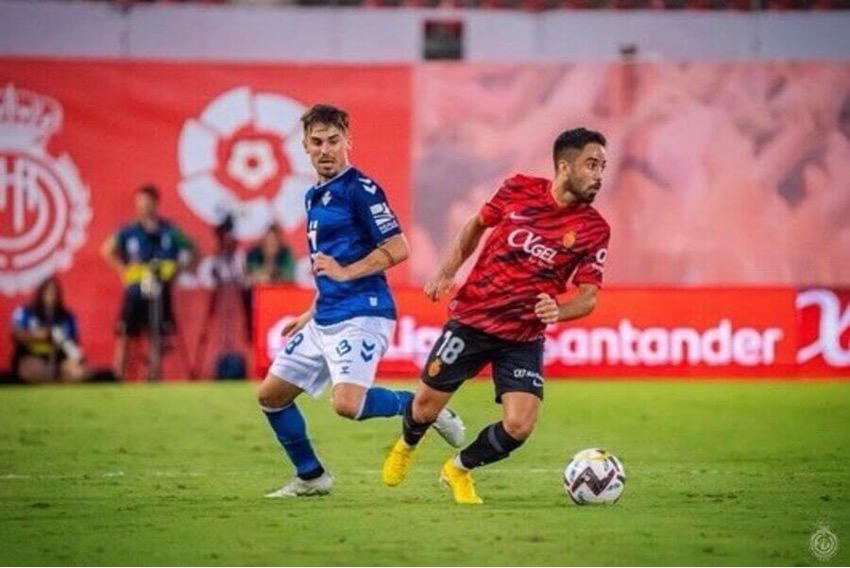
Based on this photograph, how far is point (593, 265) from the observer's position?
37.3ft

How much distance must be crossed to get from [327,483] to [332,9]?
559 inches

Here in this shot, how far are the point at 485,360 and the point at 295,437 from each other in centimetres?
123

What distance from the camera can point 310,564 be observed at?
920cm

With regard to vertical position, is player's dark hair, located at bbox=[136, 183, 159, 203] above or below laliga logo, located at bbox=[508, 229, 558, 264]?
below

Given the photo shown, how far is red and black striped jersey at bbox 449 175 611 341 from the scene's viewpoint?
37.4ft

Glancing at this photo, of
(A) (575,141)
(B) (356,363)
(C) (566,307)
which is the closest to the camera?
(C) (566,307)

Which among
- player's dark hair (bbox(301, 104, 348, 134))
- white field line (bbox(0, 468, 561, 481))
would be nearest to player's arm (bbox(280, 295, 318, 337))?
player's dark hair (bbox(301, 104, 348, 134))

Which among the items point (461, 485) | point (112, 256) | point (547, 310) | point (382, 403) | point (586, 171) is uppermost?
point (586, 171)

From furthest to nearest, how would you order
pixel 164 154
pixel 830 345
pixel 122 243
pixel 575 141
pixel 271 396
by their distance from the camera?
pixel 164 154, pixel 122 243, pixel 830 345, pixel 271 396, pixel 575 141

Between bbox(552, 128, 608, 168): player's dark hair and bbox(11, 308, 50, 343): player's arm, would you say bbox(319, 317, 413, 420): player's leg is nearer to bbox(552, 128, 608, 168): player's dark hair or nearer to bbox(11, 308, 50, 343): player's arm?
bbox(552, 128, 608, 168): player's dark hair

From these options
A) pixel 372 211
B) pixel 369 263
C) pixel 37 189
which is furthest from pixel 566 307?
pixel 37 189

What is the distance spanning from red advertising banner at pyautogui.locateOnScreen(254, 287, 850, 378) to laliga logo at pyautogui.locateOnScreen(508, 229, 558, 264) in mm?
12228

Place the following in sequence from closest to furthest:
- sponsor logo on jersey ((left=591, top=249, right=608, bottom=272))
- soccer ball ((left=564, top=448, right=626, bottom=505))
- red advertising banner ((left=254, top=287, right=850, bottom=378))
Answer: sponsor logo on jersey ((left=591, top=249, right=608, bottom=272)), soccer ball ((left=564, top=448, right=626, bottom=505)), red advertising banner ((left=254, top=287, right=850, bottom=378))

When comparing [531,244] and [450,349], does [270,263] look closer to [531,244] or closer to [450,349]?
[450,349]
